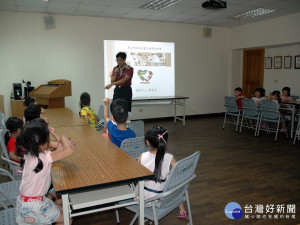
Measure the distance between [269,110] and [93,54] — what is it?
4.46 m

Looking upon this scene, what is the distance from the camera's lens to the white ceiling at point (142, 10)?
221 inches

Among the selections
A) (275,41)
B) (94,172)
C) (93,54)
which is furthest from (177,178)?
(275,41)

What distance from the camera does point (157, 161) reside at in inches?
78.1

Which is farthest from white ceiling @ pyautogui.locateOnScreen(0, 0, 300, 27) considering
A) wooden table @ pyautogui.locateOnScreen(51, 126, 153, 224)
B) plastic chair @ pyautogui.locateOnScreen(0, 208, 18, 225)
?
plastic chair @ pyautogui.locateOnScreen(0, 208, 18, 225)

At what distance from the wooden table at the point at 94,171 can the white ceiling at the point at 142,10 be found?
4.20m

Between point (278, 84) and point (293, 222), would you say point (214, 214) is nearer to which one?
point (293, 222)

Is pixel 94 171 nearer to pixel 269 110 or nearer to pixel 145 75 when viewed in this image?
pixel 269 110

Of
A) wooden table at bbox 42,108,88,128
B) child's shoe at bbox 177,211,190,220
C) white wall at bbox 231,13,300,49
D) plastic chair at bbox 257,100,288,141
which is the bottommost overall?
child's shoe at bbox 177,211,190,220

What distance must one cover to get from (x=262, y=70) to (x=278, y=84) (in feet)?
2.56

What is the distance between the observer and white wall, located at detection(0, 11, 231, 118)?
249 inches

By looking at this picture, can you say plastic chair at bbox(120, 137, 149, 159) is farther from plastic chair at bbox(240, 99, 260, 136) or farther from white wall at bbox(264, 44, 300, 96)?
white wall at bbox(264, 44, 300, 96)

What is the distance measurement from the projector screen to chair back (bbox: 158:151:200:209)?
5648 mm

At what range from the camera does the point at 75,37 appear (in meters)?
6.83

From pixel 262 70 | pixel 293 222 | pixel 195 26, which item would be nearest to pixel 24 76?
pixel 195 26
